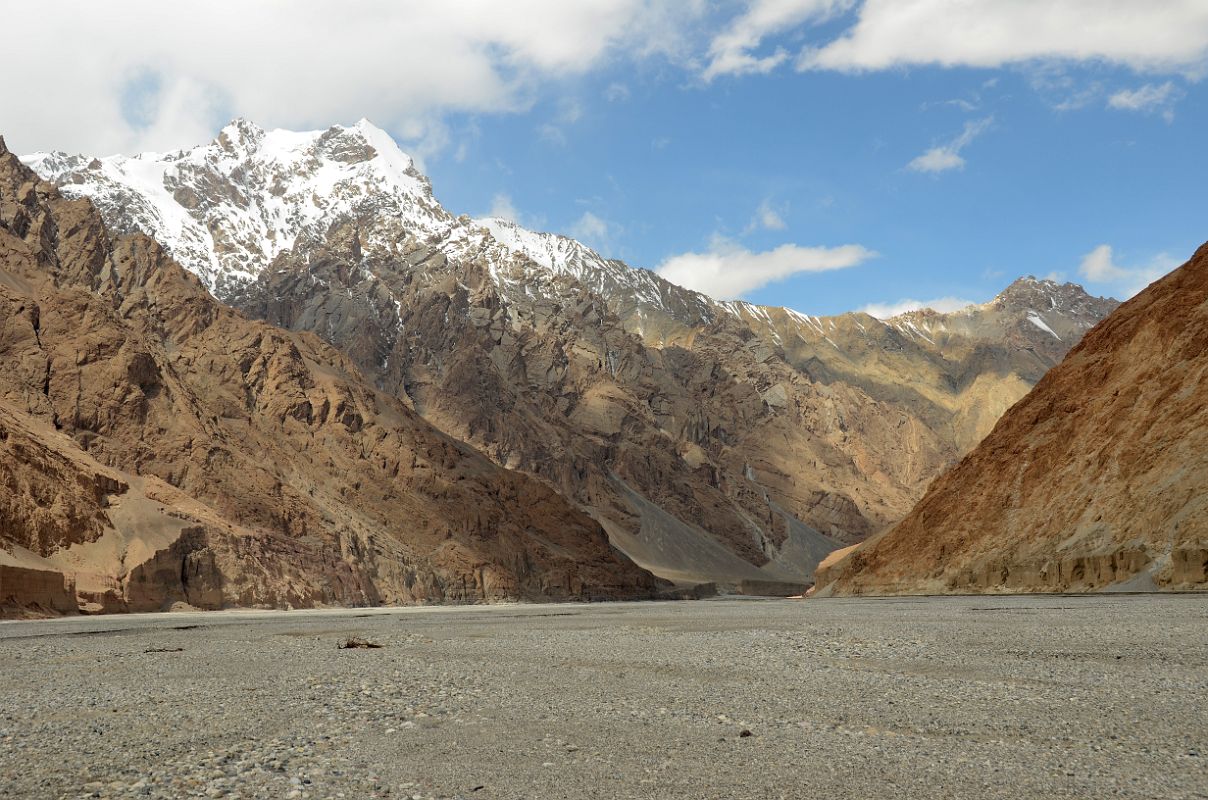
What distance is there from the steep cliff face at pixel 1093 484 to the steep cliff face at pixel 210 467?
4166 centimetres

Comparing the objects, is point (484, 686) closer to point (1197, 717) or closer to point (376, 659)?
point (376, 659)

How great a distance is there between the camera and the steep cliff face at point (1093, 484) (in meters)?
45.6

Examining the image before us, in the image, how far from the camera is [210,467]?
86.1 metres

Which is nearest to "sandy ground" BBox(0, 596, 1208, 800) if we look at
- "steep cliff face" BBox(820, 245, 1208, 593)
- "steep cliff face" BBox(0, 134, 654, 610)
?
"steep cliff face" BBox(820, 245, 1208, 593)

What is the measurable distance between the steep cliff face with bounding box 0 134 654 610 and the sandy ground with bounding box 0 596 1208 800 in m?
40.5

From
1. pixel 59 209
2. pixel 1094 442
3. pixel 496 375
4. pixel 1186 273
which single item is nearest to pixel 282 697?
pixel 1094 442

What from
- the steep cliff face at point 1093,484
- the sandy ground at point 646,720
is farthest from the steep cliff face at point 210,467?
the steep cliff face at point 1093,484

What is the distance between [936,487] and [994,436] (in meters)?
6.22

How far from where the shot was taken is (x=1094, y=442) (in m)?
56.0

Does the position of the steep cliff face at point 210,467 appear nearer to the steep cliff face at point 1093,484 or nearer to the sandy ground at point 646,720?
the sandy ground at point 646,720

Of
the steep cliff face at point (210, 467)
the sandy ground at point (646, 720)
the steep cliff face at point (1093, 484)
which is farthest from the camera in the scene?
the steep cliff face at point (210, 467)

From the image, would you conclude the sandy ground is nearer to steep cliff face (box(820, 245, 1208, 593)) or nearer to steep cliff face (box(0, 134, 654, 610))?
steep cliff face (box(820, 245, 1208, 593))

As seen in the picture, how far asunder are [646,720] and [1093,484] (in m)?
45.7

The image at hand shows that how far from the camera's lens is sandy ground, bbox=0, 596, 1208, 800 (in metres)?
10.2
